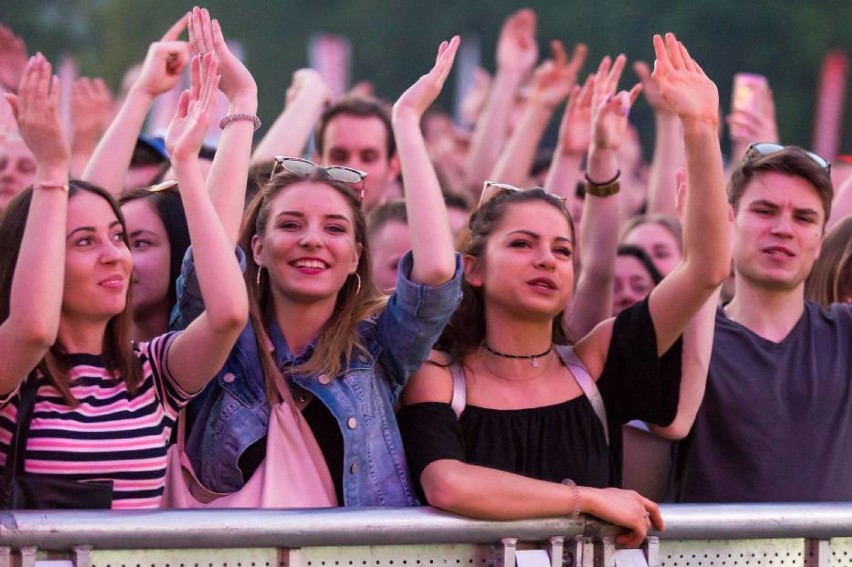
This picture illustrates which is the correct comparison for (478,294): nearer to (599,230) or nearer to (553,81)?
(599,230)

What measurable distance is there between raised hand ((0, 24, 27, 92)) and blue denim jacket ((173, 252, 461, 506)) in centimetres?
198

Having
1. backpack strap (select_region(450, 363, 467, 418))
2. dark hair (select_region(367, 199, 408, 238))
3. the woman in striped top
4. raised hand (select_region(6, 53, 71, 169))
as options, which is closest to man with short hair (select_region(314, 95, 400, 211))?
dark hair (select_region(367, 199, 408, 238))

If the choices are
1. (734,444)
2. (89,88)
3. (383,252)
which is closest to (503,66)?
(89,88)

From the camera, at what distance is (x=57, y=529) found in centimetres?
317

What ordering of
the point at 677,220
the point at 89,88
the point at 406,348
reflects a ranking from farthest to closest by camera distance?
the point at 677,220 < the point at 89,88 < the point at 406,348

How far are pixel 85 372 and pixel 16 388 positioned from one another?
0.17m

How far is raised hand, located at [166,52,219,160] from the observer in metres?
3.73

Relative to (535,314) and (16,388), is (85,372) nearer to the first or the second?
(16,388)

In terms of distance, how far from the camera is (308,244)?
399cm

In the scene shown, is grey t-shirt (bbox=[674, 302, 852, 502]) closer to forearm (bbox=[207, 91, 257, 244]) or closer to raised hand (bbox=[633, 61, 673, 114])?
forearm (bbox=[207, 91, 257, 244])

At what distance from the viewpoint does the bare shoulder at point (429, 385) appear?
3941mm

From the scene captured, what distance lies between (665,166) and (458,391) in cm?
410

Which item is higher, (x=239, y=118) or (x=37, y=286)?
(x=239, y=118)

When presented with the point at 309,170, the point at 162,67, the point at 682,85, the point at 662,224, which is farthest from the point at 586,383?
the point at 662,224
